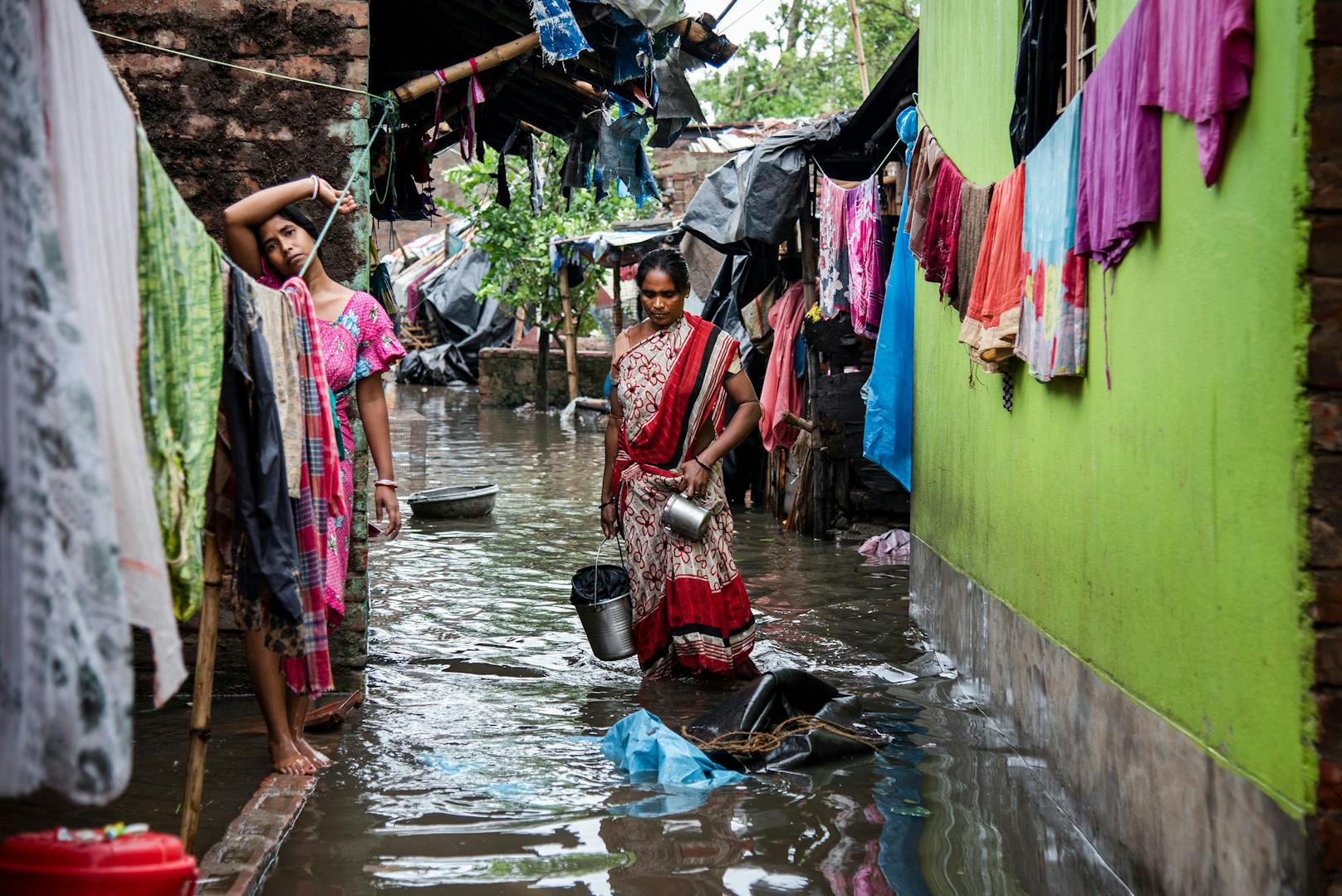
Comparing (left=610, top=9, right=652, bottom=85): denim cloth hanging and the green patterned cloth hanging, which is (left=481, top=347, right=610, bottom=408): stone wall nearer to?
(left=610, top=9, right=652, bottom=85): denim cloth hanging

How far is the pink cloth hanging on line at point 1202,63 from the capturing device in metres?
2.77

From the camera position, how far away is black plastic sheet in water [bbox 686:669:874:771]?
184 inches

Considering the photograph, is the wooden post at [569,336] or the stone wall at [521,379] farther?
the stone wall at [521,379]

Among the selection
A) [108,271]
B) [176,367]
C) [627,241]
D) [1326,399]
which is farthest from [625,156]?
[627,241]

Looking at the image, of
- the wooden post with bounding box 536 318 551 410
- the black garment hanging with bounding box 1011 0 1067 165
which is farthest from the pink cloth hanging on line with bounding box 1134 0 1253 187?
the wooden post with bounding box 536 318 551 410

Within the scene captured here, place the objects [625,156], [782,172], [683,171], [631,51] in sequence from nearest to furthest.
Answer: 1. [631,51]
2. [625,156]
3. [782,172]
4. [683,171]

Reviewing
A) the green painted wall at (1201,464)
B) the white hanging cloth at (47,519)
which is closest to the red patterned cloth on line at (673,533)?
the green painted wall at (1201,464)

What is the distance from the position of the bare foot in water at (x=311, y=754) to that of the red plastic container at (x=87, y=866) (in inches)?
93.4

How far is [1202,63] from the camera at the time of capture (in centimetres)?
289

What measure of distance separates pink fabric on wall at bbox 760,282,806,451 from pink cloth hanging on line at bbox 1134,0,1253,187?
25.6 feet

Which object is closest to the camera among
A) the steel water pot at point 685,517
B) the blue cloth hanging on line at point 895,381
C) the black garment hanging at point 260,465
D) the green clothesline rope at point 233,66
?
the black garment hanging at point 260,465

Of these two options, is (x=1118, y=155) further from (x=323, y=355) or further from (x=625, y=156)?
(x=625, y=156)

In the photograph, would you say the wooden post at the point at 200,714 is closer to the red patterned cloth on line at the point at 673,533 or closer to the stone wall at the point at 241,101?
the stone wall at the point at 241,101

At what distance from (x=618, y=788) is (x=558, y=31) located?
384cm
